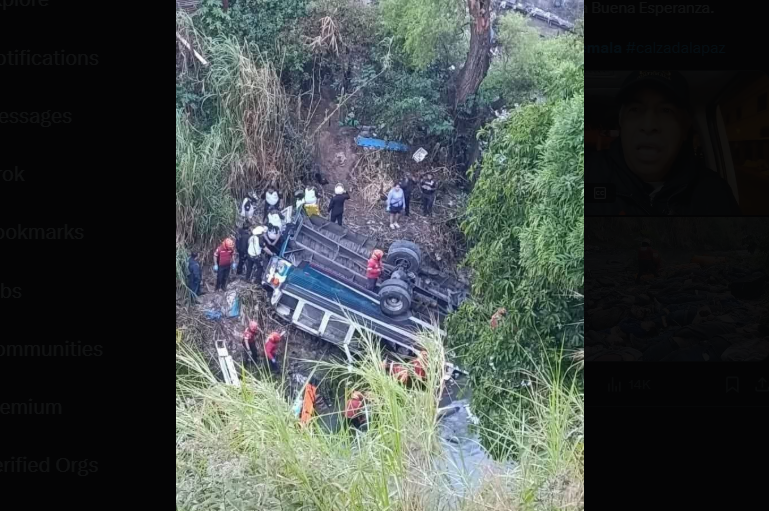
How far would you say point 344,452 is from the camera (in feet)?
11.1

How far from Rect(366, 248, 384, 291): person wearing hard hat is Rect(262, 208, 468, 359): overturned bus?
0.02m

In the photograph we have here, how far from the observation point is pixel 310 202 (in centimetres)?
337

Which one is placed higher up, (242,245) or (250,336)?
(242,245)

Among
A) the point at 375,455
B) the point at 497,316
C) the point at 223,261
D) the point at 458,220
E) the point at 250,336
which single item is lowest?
the point at 375,455

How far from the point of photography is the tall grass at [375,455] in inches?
132
